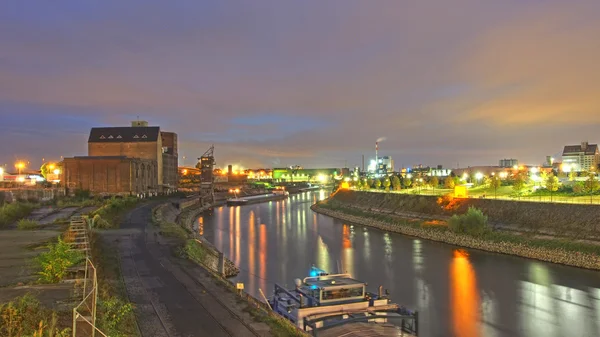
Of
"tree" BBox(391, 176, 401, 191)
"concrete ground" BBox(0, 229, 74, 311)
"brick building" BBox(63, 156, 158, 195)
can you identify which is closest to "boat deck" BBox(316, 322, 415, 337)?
"concrete ground" BBox(0, 229, 74, 311)

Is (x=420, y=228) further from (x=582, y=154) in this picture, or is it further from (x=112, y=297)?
(x=582, y=154)

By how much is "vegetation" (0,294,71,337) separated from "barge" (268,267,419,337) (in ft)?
20.7

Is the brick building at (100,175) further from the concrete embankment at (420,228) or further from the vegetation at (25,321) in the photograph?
the vegetation at (25,321)

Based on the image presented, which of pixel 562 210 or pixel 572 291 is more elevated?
pixel 562 210

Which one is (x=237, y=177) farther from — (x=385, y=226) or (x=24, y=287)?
(x=24, y=287)

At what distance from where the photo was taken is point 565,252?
26.7 metres

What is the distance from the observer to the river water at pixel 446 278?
17.4m

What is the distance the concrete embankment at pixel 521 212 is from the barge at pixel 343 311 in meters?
19.9

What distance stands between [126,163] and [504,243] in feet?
170

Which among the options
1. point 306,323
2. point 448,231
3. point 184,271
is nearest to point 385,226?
point 448,231

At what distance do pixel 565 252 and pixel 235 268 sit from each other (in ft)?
65.6

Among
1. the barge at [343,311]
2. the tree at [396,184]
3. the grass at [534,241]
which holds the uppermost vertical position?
the tree at [396,184]

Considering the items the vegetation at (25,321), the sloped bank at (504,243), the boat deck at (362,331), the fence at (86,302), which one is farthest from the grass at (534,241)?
the vegetation at (25,321)

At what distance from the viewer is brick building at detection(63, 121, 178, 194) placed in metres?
62.7
